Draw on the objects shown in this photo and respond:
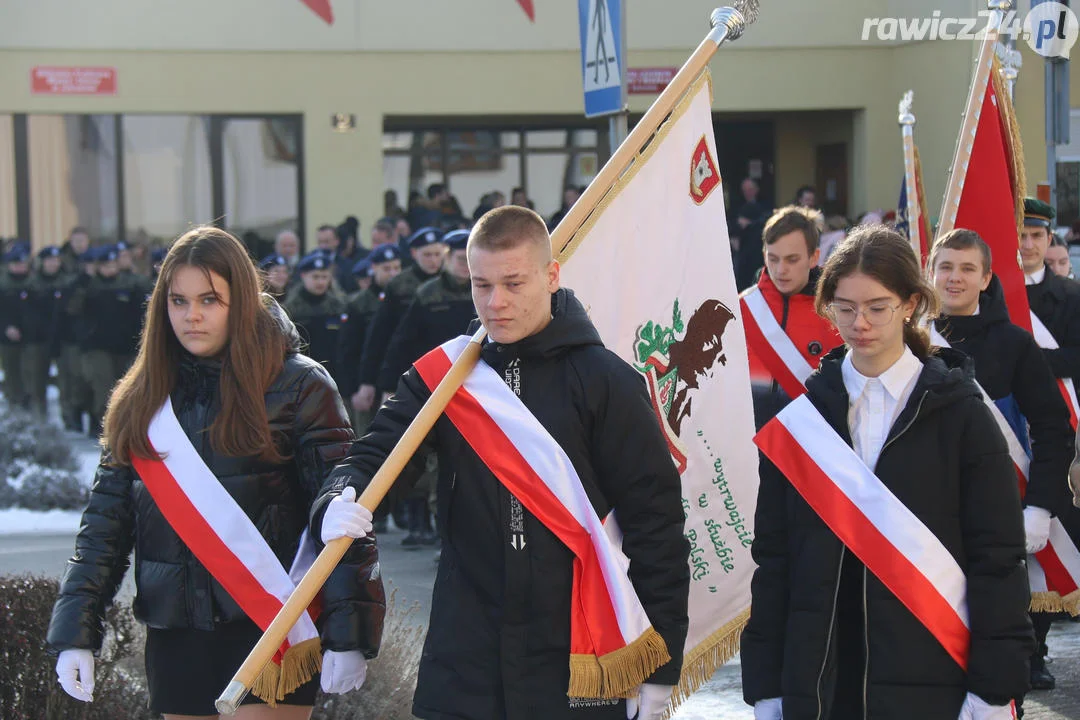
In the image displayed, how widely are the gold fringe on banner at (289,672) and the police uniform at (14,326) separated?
14120 mm

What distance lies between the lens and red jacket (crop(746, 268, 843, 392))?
6.43 metres

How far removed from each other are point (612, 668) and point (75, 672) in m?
1.44

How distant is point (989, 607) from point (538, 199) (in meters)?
18.5

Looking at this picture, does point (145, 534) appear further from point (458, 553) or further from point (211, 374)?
point (458, 553)

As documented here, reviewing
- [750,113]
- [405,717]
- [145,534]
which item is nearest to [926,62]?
[750,113]

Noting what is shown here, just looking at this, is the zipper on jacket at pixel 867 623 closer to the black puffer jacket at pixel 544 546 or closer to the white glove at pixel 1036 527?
the black puffer jacket at pixel 544 546

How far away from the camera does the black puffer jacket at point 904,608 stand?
137 inches

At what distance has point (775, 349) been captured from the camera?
6.45 m

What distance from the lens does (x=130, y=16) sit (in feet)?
62.3

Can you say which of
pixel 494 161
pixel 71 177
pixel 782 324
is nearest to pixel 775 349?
pixel 782 324

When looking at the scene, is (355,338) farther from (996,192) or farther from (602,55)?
(996,192)

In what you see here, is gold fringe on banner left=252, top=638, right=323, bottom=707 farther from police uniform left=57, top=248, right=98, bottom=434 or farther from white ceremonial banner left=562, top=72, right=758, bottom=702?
police uniform left=57, top=248, right=98, bottom=434

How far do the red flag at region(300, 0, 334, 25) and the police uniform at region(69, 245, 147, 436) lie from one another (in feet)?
16.6

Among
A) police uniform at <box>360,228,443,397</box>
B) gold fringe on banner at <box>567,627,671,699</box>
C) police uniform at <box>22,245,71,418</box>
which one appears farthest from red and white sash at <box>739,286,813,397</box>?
police uniform at <box>22,245,71,418</box>
